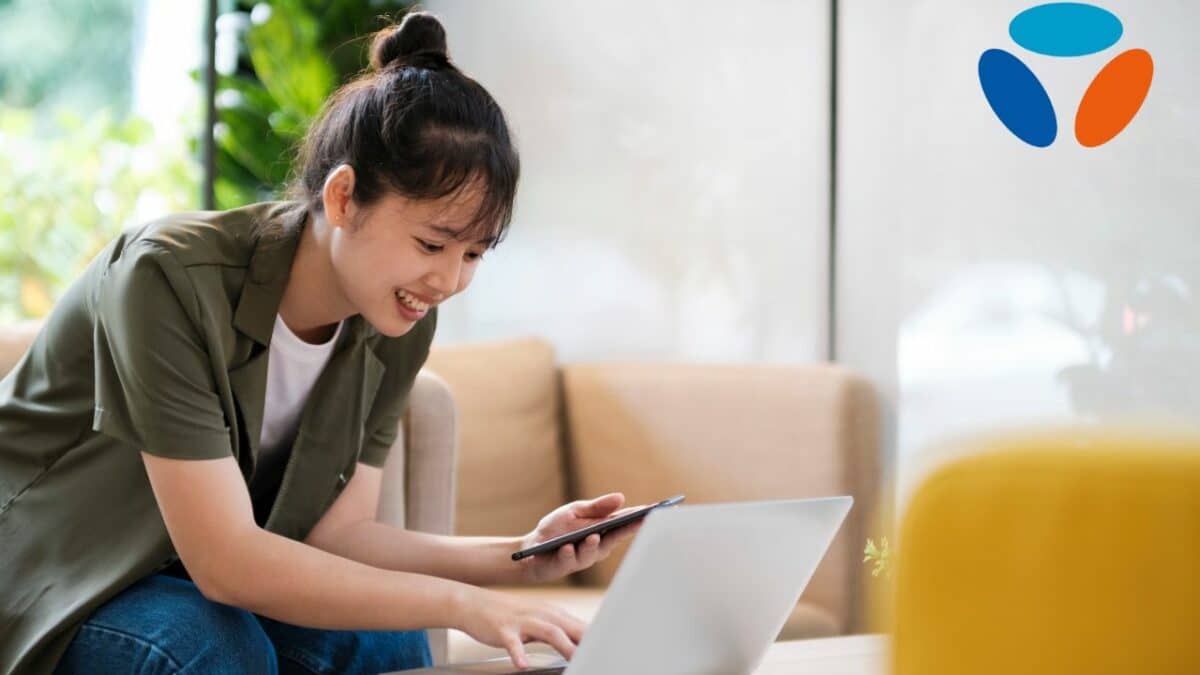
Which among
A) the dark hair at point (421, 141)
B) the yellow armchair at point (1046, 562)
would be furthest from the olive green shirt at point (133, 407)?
the yellow armchair at point (1046, 562)

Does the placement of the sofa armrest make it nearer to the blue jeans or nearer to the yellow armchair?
the blue jeans

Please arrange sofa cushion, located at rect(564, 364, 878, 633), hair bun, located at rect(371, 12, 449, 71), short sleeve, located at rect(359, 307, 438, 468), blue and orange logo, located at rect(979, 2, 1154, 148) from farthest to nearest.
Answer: sofa cushion, located at rect(564, 364, 878, 633) < blue and orange logo, located at rect(979, 2, 1154, 148) < short sleeve, located at rect(359, 307, 438, 468) < hair bun, located at rect(371, 12, 449, 71)

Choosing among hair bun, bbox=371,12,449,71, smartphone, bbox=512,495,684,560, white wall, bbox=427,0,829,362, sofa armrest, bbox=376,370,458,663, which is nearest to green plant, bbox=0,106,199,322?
white wall, bbox=427,0,829,362

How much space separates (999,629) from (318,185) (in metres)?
1.07

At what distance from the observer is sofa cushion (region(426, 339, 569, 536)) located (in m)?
2.70

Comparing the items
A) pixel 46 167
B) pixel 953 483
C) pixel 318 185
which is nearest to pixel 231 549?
pixel 318 185

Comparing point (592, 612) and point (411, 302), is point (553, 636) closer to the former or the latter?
point (411, 302)

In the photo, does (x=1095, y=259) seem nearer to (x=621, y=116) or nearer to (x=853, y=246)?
(x=853, y=246)

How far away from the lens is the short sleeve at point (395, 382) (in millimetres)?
1623

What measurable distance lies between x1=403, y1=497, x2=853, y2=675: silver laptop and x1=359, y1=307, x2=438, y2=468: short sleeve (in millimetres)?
484

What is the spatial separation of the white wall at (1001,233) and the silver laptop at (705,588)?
1036 millimetres

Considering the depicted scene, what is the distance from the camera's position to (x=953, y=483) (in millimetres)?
519

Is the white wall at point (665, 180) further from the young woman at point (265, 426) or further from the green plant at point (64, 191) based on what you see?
the young woman at point (265, 426)

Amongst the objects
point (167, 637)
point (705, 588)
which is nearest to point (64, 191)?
point (167, 637)
